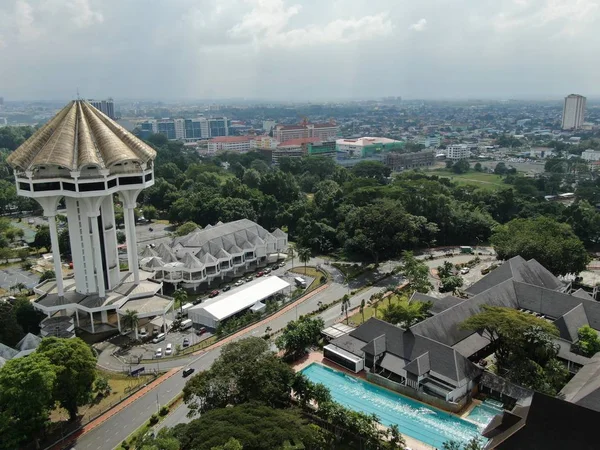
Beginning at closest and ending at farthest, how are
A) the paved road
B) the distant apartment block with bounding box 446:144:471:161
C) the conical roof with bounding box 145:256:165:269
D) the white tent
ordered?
1. the paved road
2. the white tent
3. the conical roof with bounding box 145:256:165:269
4. the distant apartment block with bounding box 446:144:471:161

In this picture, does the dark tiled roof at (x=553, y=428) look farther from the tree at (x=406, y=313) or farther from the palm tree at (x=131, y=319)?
the palm tree at (x=131, y=319)

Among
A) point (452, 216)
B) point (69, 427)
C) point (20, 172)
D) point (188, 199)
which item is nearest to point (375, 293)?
point (452, 216)

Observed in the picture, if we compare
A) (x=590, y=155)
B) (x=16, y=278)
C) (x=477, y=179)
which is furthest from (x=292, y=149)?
(x=16, y=278)

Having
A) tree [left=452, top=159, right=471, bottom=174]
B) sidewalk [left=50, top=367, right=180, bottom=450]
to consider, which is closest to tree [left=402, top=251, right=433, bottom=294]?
sidewalk [left=50, top=367, right=180, bottom=450]

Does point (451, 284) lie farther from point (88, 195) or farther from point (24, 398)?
point (24, 398)

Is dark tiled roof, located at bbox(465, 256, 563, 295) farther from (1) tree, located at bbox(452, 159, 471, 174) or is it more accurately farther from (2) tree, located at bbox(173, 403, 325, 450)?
(1) tree, located at bbox(452, 159, 471, 174)

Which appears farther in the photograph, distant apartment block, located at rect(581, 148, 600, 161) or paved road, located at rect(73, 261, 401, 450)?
distant apartment block, located at rect(581, 148, 600, 161)

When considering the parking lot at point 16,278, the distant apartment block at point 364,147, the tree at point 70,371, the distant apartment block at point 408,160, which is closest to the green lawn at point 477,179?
the distant apartment block at point 408,160

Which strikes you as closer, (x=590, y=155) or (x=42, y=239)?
(x=42, y=239)
